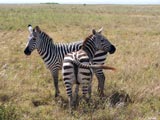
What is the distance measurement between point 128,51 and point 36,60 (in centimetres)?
415

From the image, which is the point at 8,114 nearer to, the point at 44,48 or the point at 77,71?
the point at 77,71

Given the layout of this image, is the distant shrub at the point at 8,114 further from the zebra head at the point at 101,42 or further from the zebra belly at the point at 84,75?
the zebra head at the point at 101,42

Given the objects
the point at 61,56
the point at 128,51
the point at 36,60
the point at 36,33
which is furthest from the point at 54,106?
the point at 128,51

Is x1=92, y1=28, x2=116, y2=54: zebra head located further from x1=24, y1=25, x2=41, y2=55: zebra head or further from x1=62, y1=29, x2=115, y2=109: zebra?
x1=24, y1=25, x2=41, y2=55: zebra head

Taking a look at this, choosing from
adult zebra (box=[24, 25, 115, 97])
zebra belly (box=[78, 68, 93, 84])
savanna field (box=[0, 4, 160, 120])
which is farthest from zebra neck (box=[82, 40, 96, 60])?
savanna field (box=[0, 4, 160, 120])

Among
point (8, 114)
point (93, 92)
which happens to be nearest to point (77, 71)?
point (8, 114)

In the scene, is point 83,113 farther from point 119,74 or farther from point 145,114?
point 119,74

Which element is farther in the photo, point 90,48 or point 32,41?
point 32,41

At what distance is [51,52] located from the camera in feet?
27.7

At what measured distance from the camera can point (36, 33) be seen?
8.38 metres

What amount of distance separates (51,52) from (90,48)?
4.12 feet

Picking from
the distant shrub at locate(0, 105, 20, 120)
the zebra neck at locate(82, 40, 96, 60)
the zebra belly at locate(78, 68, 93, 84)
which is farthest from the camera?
the zebra neck at locate(82, 40, 96, 60)

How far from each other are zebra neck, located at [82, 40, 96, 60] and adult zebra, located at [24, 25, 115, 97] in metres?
0.54

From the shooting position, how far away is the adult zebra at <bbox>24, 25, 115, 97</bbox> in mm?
8271
